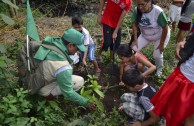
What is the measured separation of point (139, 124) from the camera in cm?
346

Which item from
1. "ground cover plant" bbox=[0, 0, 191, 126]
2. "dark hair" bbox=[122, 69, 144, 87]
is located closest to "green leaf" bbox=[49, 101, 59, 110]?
"ground cover plant" bbox=[0, 0, 191, 126]

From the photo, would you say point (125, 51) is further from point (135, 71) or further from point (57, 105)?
point (57, 105)

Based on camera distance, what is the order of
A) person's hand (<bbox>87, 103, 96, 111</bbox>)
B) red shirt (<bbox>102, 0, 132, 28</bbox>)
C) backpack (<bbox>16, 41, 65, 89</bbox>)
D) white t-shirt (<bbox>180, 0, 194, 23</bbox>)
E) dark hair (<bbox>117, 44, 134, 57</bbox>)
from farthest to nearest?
white t-shirt (<bbox>180, 0, 194, 23</bbox>)
red shirt (<bbox>102, 0, 132, 28</bbox>)
dark hair (<bbox>117, 44, 134, 57</bbox>)
person's hand (<bbox>87, 103, 96, 111</bbox>)
backpack (<bbox>16, 41, 65, 89</bbox>)

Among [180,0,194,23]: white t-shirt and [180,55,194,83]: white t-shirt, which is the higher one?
[180,55,194,83]: white t-shirt

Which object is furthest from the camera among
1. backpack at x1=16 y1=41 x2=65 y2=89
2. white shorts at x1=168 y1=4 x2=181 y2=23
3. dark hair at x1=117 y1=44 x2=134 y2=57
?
white shorts at x1=168 y1=4 x2=181 y2=23

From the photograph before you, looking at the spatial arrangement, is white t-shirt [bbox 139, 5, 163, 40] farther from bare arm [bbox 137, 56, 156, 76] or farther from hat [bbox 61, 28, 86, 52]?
hat [bbox 61, 28, 86, 52]

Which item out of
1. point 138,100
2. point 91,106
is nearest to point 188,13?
point 138,100

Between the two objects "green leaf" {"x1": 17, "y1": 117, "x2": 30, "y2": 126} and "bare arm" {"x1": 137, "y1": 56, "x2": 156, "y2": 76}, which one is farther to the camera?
"bare arm" {"x1": 137, "y1": 56, "x2": 156, "y2": 76}

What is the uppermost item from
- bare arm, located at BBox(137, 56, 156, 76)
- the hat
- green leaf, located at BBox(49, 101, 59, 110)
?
the hat

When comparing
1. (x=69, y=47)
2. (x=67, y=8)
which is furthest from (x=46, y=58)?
(x=67, y=8)

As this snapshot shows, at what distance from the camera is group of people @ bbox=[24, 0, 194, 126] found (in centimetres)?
262

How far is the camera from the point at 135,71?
3.40 m

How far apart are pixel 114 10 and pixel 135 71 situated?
148 cm

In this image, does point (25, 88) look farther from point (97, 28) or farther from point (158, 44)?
point (97, 28)
